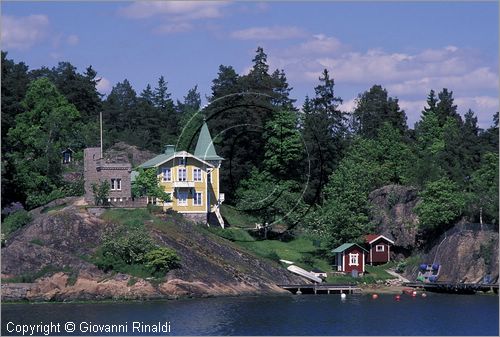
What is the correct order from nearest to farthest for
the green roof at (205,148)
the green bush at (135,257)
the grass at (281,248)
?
the green bush at (135,257)
the grass at (281,248)
the green roof at (205,148)

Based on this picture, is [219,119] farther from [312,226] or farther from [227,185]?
[312,226]

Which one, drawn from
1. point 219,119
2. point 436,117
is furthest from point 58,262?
point 436,117

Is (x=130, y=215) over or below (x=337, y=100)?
below

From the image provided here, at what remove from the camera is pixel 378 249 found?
103438mm

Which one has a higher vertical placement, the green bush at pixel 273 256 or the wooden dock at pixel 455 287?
the green bush at pixel 273 256

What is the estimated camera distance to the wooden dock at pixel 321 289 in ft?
304

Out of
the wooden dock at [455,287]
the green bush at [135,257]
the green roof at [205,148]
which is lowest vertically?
the wooden dock at [455,287]

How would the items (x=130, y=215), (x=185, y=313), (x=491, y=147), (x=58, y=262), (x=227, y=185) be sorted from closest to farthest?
(x=185, y=313) → (x=58, y=262) → (x=130, y=215) → (x=491, y=147) → (x=227, y=185)

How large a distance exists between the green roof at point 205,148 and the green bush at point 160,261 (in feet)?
69.1

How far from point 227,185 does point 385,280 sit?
2335 cm

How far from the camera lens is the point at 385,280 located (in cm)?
9775

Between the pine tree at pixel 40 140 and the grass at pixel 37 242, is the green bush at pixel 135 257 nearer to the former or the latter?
the grass at pixel 37 242

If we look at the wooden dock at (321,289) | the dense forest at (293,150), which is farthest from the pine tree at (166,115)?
the wooden dock at (321,289)

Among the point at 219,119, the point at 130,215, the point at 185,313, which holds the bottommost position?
the point at 185,313
